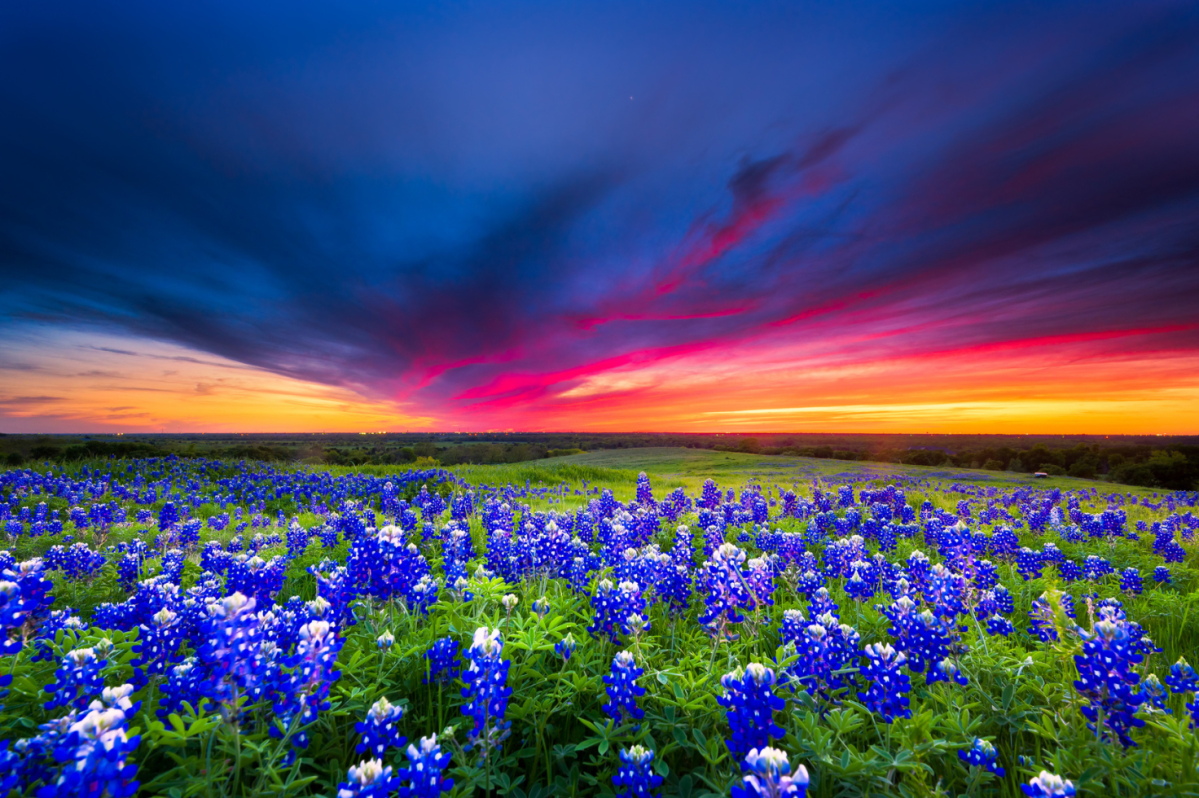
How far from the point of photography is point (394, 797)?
2.41m

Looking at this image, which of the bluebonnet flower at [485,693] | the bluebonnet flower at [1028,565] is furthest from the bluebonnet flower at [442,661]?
the bluebonnet flower at [1028,565]

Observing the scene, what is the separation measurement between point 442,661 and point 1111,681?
4.34 meters

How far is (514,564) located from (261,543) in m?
4.48

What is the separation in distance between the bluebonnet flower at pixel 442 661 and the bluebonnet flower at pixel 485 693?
629 millimetres

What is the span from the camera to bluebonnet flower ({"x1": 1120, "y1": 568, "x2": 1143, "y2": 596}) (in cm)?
604

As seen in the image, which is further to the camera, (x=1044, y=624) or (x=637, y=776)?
(x=1044, y=624)

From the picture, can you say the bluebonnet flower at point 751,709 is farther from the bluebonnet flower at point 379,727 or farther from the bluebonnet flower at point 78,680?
the bluebonnet flower at point 78,680

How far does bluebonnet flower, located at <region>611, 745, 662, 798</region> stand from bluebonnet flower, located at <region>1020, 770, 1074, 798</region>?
1.74 metres

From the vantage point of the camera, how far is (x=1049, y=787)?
212 centimetres

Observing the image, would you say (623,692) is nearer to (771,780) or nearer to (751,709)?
(751,709)

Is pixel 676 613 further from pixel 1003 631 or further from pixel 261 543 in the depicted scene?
pixel 261 543

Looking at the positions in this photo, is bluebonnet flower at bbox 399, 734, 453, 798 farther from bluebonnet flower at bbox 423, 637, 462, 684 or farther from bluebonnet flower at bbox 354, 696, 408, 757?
bluebonnet flower at bbox 423, 637, 462, 684

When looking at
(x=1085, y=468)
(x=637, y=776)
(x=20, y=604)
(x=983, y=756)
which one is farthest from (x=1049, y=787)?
(x=1085, y=468)

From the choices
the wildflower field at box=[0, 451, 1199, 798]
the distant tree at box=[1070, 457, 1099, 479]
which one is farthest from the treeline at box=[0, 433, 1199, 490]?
the wildflower field at box=[0, 451, 1199, 798]
